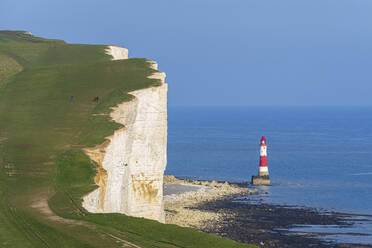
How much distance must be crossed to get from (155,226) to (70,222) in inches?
132

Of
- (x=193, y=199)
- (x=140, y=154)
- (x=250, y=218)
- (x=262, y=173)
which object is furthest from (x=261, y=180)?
(x=140, y=154)

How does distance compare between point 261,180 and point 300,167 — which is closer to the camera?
point 261,180

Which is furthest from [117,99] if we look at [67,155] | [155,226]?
[155,226]

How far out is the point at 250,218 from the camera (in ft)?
186

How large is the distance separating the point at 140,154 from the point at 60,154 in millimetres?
9484

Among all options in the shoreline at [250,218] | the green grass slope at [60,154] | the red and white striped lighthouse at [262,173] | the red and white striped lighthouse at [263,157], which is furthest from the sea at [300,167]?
the green grass slope at [60,154]

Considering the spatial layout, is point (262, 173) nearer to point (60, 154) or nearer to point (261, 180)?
point (261, 180)

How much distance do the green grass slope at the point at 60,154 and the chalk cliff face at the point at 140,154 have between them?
96 cm

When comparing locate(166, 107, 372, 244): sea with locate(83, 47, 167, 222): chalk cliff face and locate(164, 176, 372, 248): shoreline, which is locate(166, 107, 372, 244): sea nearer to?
locate(164, 176, 372, 248): shoreline

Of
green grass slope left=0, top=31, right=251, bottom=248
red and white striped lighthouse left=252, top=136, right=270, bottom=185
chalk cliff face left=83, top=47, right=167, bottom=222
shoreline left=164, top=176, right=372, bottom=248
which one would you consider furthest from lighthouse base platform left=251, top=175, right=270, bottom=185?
chalk cliff face left=83, top=47, right=167, bottom=222

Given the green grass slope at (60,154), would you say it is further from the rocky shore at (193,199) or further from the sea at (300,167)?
the sea at (300,167)

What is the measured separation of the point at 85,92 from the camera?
159ft

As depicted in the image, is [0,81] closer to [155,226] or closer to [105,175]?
[105,175]

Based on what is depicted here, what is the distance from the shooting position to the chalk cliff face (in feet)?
130
